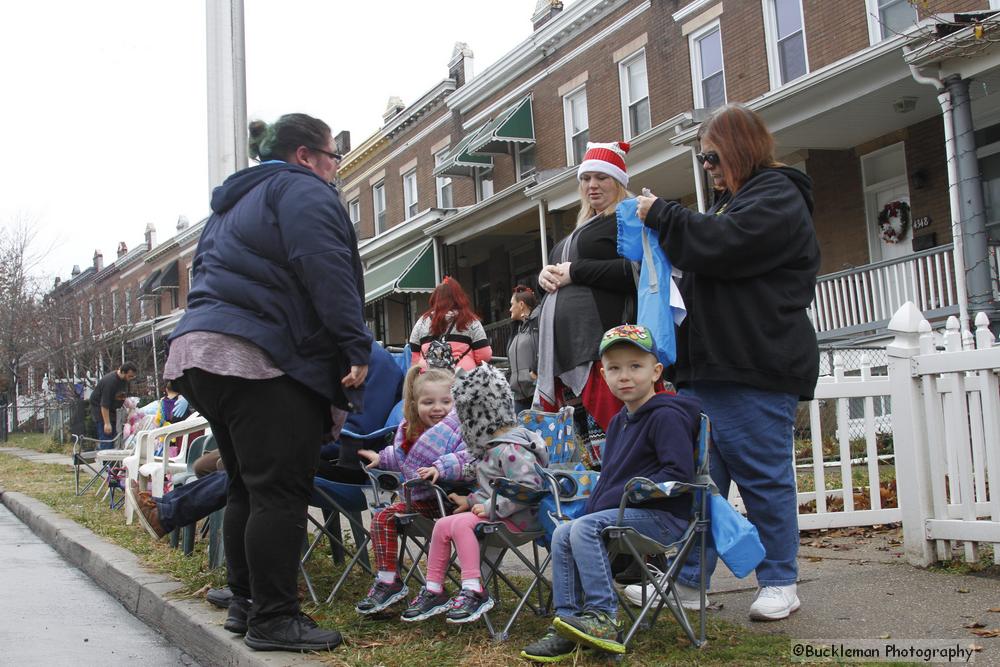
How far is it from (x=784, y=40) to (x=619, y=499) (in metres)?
13.1

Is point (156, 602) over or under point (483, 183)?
under

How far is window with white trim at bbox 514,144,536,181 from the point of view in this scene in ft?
68.9

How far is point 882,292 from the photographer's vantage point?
484 inches

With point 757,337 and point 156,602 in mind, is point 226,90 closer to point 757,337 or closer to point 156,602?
point 156,602

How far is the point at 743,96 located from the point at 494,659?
1362 cm

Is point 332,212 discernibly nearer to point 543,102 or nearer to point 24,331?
point 543,102

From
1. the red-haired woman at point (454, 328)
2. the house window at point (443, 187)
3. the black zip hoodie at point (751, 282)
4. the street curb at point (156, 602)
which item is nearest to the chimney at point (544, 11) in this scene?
the house window at point (443, 187)

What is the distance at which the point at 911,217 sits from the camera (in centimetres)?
1316

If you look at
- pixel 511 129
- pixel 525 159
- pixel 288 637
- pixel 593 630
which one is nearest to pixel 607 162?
pixel 593 630

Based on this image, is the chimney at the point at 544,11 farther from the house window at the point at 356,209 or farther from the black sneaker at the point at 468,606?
the black sneaker at the point at 468,606

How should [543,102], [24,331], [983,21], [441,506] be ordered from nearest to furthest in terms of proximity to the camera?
1. [441,506]
2. [983,21]
3. [543,102]
4. [24,331]

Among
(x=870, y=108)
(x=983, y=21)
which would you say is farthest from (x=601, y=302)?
(x=870, y=108)

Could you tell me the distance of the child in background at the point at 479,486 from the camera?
12.1ft

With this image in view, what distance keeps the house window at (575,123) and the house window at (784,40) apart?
5017 millimetres
